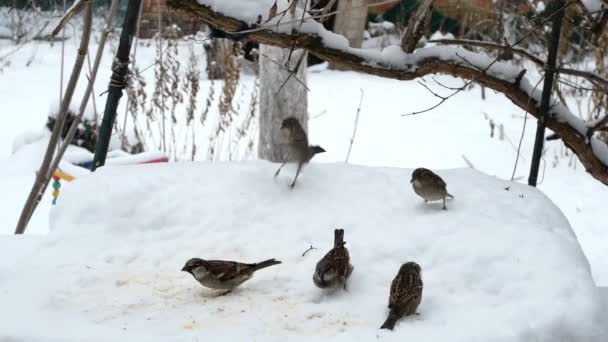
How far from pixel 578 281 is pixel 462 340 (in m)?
0.61

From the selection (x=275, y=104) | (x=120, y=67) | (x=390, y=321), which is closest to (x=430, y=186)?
(x=390, y=321)

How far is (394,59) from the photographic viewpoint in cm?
368

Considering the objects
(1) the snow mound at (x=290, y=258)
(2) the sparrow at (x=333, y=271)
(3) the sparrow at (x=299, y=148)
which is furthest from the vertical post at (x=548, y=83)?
(2) the sparrow at (x=333, y=271)

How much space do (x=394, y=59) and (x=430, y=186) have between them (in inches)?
26.9

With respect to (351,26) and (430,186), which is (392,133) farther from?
(430,186)

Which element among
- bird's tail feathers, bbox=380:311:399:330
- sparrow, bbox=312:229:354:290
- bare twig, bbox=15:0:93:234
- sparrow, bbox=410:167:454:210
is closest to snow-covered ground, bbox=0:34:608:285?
sparrow, bbox=410:167:454:210

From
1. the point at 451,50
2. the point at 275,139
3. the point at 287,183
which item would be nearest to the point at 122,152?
the point at 275,139

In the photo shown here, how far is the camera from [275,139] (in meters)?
6.79

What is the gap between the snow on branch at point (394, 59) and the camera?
10.9ft

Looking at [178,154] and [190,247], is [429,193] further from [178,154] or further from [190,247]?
[178,154]

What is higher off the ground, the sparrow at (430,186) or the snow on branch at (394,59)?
the snow on branch at (394,59)

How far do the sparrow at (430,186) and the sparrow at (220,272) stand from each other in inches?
38.1

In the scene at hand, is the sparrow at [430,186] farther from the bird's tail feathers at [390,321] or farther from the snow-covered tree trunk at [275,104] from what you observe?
the snow-covered tree trunk at [275,104]

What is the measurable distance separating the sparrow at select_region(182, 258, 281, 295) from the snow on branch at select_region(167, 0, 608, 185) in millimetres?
952
